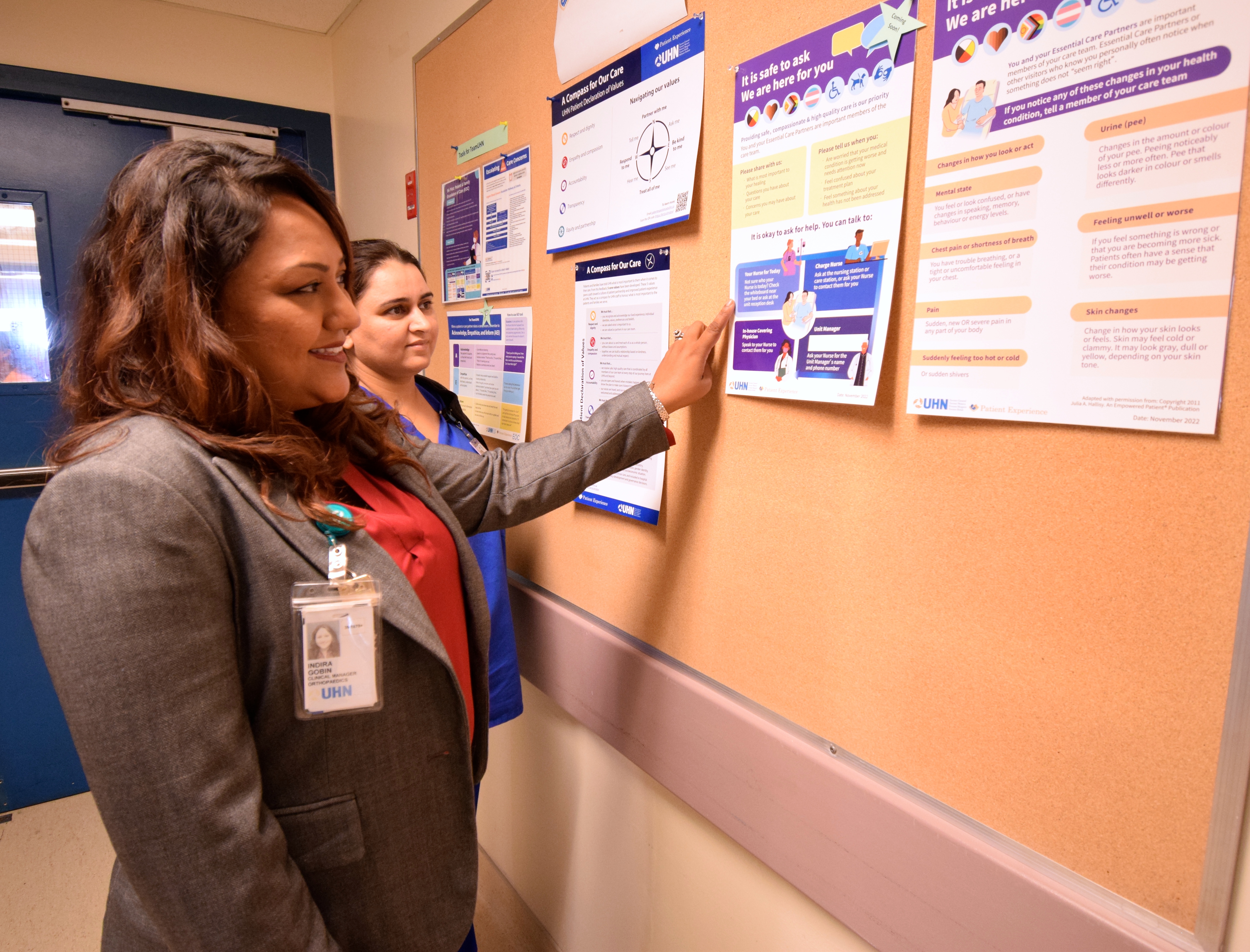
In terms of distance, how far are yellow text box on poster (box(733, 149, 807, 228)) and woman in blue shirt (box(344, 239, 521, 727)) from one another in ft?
2.62

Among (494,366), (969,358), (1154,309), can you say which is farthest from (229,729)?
(494,366)

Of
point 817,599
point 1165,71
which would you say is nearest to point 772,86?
point 1165,71

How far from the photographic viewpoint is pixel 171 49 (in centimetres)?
247

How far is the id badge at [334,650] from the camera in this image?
74cm

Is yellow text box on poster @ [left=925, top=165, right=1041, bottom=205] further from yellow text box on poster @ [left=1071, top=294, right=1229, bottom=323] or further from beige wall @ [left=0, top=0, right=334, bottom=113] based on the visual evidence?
beige wall @ [left=0, top=0, right=334, bottom=113]

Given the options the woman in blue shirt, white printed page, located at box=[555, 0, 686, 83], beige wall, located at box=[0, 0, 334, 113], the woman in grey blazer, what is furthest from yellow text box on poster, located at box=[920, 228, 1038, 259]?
beige wall, located at box=[0, 0, 334, 113]

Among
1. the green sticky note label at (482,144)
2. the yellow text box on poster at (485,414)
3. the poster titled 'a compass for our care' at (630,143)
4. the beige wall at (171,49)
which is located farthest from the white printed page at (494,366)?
the beige wall at (171,49)

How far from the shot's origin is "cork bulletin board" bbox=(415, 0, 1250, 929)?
0.65 metres

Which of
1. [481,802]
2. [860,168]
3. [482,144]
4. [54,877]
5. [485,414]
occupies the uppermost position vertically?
[482,144]

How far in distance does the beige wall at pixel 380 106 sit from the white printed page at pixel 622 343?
2.12 ft

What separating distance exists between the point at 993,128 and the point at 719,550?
68cm

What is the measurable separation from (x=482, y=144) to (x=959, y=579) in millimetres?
1485

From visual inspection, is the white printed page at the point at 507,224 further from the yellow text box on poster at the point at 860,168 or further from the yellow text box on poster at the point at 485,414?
the yellow text box on poster at the point at 860,168

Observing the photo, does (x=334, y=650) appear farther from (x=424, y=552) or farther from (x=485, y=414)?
(x=485, y=414)
